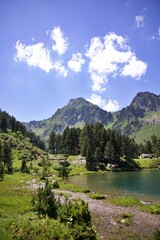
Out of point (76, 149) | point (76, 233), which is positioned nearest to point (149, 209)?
point (76, 233)

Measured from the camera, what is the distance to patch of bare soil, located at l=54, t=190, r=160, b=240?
2650 centimetres

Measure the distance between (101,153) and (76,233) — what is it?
5208 inches

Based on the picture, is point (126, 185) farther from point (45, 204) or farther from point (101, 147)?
point (101, 147)

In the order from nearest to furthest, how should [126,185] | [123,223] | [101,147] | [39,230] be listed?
[39,230], [123,223], [126,185], [101,147]

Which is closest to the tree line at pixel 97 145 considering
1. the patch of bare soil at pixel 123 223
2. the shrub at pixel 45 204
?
the patch of bare soil at pixel 123 223

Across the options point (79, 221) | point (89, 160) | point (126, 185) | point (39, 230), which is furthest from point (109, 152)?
point (39, 230)

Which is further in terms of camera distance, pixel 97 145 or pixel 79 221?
pixel 97 145

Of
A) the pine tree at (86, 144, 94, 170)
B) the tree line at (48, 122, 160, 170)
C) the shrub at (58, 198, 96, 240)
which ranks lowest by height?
the shrub at (58, 198, 96, 240)

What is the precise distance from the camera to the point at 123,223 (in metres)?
30.9

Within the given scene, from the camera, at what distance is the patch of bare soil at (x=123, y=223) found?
26500mm

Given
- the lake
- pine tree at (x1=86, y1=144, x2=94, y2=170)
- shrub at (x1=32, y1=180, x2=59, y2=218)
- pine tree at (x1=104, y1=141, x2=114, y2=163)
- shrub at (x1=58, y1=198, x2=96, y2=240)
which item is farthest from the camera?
pine tree at (x1=104, y1=141, x2=114, y2=163)

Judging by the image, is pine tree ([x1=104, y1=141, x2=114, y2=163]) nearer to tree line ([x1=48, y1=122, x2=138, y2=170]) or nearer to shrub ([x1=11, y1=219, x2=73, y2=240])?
tree line ([x1=48, y1=122, x2=138, y2=170])

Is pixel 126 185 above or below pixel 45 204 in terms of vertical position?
below

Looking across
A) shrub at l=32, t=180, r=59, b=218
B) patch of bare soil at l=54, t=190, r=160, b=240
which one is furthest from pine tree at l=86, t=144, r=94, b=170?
shrub at l=32, t=180, r=59, b=218
